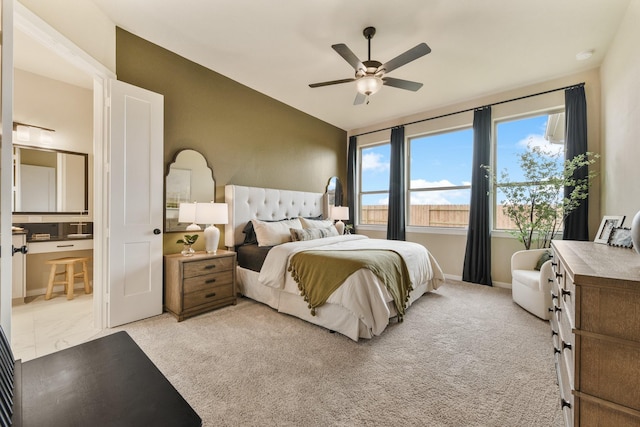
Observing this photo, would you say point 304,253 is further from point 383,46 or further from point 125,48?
point 125,48

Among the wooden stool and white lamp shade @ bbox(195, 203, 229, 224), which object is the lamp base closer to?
white lamp shade @ bbox(195, 203, 229, 224)

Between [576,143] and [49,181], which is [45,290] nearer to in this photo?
[49,181]

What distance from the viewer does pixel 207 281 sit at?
2.92 metres

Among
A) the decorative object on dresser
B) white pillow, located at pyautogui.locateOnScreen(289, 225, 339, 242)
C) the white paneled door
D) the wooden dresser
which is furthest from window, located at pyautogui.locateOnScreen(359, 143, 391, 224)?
the wooden dresser

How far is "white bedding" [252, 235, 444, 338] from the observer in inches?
89.6

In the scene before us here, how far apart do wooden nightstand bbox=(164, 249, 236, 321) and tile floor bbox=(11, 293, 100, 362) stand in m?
0.72

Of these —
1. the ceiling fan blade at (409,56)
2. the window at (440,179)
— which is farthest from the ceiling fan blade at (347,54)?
the window at (440,179)

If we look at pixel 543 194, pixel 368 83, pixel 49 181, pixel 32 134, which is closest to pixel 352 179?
pixel 368 83

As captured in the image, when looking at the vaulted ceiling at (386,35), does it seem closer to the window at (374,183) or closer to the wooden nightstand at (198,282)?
the window at (374,183)

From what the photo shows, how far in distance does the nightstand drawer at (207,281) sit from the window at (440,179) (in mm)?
3543

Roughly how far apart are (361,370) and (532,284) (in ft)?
7.43

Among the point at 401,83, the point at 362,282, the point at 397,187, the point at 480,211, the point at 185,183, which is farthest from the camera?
the point at 397,187

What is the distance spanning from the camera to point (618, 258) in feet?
4.43

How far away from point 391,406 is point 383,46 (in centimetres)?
338
